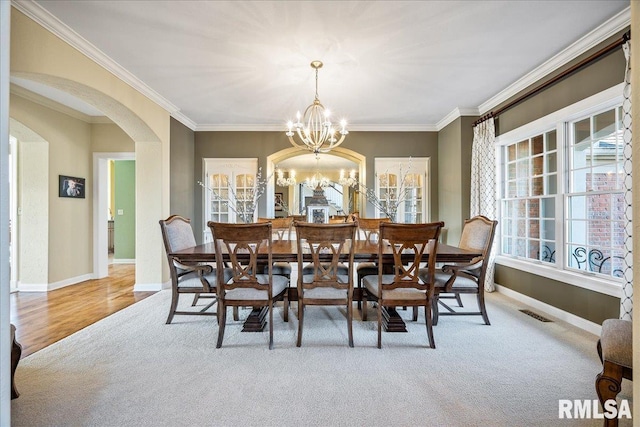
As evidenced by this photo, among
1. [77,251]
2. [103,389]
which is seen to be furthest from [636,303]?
[77,251]

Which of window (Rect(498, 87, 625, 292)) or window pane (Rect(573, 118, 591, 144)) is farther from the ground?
window pane (Rect(573, 118, 591, 144))

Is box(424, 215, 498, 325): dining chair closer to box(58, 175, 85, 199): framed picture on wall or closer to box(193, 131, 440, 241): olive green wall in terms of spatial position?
box(193, 131, 440, 241): olive green wall

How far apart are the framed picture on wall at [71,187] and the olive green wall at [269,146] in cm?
173

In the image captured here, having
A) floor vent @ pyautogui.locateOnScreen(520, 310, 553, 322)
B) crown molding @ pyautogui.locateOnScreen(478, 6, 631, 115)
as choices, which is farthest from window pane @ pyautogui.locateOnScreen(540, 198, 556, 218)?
Result: crown molding @ pyautogui.locateOnScreen(478, 6, 631, 115)

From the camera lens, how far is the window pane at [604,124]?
Result: 272 centimetres

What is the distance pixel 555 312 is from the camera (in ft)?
10.3

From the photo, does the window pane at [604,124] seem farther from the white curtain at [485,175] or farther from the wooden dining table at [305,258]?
the wooden dining table at [305,258]

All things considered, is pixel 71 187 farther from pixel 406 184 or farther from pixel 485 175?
pixel 485 175

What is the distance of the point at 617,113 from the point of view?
262 centimetres

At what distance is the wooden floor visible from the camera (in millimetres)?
2713

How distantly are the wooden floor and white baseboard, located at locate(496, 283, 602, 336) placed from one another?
4.74 meters

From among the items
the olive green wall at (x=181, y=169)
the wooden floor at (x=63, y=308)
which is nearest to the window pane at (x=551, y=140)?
the olive green wall at (x=181, y=169)

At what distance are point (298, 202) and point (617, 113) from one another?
39.7 ft

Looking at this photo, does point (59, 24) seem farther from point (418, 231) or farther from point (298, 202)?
point (298, 202)
